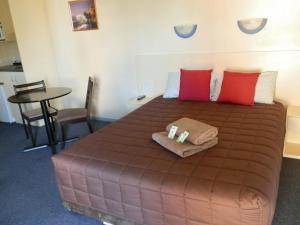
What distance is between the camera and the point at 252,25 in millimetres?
2879

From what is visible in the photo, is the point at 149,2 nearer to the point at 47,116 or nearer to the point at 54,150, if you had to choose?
the point at 47,116

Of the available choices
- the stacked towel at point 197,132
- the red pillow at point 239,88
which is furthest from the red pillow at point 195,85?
the stacked towel at point 197,132

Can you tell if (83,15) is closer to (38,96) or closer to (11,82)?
(38,96)

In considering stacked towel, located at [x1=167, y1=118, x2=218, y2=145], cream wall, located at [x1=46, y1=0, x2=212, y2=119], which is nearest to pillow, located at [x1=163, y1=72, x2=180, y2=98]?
cream wall, located at [x1=46, y1=0, x2=212, y2=119]

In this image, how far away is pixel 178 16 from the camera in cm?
325

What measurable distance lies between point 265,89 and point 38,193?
2.49 meters

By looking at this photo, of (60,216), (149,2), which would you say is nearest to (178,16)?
(149,2)

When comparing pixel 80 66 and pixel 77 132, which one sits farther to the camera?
pixel 80 66

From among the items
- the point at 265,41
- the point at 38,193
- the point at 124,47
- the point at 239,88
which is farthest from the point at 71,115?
the point at 265,41

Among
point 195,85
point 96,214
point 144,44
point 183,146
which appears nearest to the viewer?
point 183,146

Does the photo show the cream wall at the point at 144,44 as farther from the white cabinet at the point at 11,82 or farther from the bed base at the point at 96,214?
the bed base at the point at 96,214

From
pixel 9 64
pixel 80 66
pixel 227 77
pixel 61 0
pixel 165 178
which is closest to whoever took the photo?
pixel 165 178

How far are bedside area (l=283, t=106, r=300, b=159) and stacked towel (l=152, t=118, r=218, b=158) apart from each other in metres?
1.27

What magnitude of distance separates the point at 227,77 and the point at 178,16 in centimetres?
99
